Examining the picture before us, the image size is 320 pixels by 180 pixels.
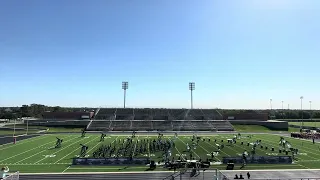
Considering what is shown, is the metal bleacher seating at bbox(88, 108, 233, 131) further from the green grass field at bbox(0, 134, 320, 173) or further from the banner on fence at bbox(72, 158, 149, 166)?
the banner on fence at bbox(72, 158, 149, 166)

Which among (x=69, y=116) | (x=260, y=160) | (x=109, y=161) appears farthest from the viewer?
(x=69, y=116)

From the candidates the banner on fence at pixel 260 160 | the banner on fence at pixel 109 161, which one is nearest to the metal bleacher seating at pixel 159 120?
the banner on fence at pixel 260 160

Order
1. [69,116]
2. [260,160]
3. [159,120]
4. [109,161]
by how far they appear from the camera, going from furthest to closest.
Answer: [69,116] → [159,120] → [260,160] → [109,161]

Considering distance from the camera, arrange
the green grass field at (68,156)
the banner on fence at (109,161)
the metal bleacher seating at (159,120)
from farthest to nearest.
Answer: the metal bleacher seating at (159,120), the banner on fence at (109,161), the green grass field at (68,156)

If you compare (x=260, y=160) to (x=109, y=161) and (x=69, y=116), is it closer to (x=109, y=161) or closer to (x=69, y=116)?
(x=109, y=161)

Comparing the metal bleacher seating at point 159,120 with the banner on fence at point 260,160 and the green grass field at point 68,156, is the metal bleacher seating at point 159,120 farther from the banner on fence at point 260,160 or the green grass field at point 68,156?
the banner on fence at point 260,160

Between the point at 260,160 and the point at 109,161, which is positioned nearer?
the point at 109,161

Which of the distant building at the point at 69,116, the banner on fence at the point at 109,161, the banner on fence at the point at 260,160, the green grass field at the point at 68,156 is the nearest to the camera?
the green grass field at the point at 68,156

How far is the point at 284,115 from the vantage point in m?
144

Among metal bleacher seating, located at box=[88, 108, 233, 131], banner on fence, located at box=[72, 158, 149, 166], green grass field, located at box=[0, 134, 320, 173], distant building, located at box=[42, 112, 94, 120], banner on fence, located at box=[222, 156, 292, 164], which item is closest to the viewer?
green grass field, located at box=[0, 134, 320, 173]

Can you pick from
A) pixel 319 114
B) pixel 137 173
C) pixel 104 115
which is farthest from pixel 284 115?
pixel 137 173

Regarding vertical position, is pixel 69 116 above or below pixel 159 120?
above

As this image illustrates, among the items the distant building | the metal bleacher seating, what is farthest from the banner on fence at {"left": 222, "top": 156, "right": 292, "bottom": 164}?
the distant building

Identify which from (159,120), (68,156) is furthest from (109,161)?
(159,120)
